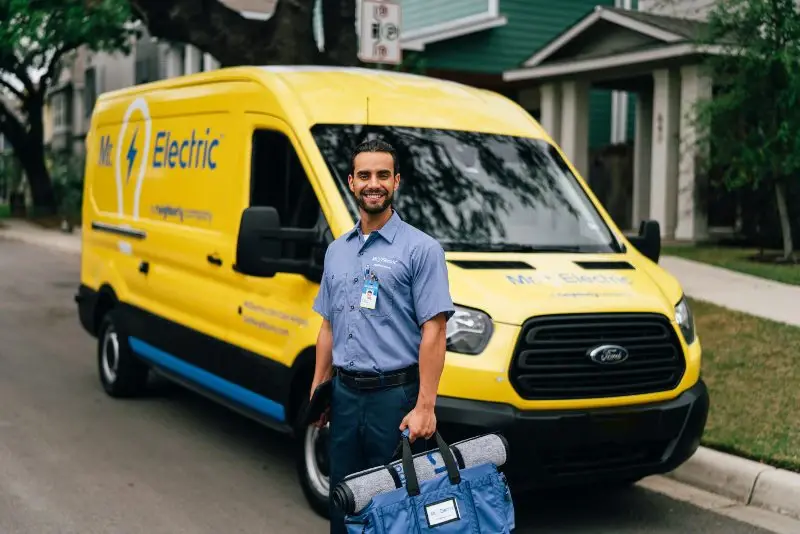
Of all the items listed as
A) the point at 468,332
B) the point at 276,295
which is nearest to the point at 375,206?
the point at 468,332

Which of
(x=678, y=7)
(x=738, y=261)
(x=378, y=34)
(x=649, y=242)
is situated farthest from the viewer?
(x=678, y=7)

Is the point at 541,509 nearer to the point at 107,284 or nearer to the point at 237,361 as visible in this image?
the point at 237,361

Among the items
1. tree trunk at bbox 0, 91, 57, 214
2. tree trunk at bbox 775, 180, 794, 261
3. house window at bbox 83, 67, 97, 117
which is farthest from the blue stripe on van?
house window at bbox 83, 67, 97, 117

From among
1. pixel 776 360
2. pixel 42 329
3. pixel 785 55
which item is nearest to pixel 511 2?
pixel 785 55

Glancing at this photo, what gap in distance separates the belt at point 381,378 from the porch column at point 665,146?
15.4 metres

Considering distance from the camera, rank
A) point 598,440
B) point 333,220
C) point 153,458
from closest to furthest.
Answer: point 598,440
point 333,220
point 153,458

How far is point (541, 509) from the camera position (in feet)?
20.3

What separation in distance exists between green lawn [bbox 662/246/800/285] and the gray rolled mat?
409 inches

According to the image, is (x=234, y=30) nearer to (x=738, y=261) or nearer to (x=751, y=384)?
(x=751, y=384)

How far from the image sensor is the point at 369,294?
13.5 feet

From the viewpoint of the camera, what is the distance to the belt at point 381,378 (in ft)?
13.6

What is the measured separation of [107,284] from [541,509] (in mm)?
4561

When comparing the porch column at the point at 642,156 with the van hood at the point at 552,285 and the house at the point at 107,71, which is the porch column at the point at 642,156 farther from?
the van hood at the point at 552,285

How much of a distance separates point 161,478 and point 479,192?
255 centimetres
